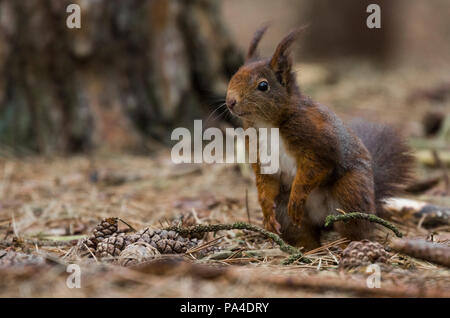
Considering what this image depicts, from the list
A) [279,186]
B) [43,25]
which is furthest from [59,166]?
[279,186]

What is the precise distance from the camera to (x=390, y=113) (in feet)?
16.6

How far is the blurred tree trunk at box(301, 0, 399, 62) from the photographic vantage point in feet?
27.8

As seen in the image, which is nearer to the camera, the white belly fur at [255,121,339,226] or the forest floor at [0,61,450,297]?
the forest floor at [0,61,450,297]

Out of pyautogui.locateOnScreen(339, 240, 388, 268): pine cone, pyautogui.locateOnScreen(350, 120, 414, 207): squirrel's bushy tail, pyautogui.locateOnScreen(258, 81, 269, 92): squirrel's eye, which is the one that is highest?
pyautogui.locateOnScreen(258, 81, 269, 92): squirrel's eye

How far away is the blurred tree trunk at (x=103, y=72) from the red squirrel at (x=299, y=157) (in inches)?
79.0

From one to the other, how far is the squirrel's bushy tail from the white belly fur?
31 centimetres

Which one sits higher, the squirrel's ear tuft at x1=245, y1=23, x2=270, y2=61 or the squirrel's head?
the squirrel's ear tuft at x1=245, y1=23, x2=270, y2=61

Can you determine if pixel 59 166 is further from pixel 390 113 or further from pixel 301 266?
pixel 390 113

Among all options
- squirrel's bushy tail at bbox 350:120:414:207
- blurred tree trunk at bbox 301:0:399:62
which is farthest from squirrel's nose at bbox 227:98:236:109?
blurred tree trunk at bbox 301:0:399:62

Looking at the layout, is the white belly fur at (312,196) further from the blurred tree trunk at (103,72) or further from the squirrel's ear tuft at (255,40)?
the blurred tree trunk at (103,72)

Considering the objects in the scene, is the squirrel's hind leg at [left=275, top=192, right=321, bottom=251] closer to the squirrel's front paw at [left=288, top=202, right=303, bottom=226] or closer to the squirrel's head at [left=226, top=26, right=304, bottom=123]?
the squirrel's front paw at [left=288, top=202, right=303, bottom=226]

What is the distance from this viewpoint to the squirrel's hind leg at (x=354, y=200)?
6.39ft

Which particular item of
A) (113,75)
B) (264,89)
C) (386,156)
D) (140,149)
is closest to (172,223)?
(264,89)

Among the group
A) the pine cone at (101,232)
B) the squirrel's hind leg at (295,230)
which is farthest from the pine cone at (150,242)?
the squirrel's hind leg at (295,230)
